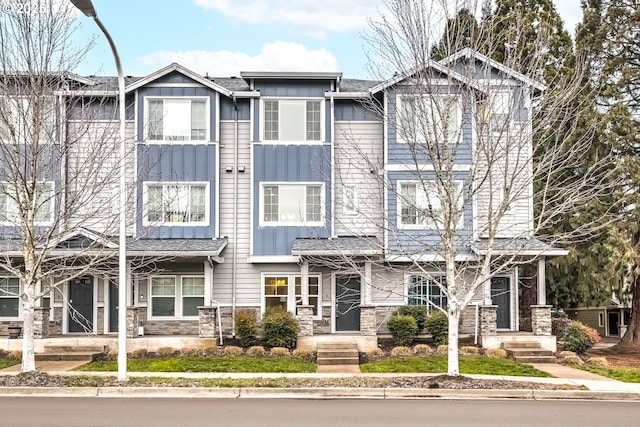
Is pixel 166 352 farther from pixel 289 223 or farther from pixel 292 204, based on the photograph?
pixel 292 204

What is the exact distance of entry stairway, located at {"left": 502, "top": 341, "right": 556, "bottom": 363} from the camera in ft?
68.1

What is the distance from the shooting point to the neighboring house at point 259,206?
23.9 metres

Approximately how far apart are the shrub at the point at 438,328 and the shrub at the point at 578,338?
3.62 meters

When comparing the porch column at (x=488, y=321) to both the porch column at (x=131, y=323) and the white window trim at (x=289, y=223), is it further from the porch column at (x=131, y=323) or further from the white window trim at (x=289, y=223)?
the porch column at (x=131, y=323)

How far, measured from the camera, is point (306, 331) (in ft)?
72.7

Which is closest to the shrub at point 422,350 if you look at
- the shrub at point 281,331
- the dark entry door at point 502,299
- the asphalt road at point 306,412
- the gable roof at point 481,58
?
the shrub at point 281,331

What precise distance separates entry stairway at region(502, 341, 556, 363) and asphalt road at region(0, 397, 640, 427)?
6026 millimetres

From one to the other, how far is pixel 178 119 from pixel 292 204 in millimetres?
4626

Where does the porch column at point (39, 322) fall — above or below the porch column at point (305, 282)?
below

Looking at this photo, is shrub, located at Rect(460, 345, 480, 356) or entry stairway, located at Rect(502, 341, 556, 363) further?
shrub, located at Rect(460, 345, 480, 356)

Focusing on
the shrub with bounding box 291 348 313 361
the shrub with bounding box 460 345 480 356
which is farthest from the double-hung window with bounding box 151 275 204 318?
the shrub with bounding box 460 345 480 356

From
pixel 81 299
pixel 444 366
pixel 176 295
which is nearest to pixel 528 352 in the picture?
pixel 444 366

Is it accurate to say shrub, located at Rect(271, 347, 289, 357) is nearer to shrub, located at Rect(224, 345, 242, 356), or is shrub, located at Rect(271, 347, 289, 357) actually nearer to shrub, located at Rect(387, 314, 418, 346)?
shrub, located at Rect(224, 345, 242, 356)

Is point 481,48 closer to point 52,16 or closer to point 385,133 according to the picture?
point 385,133
